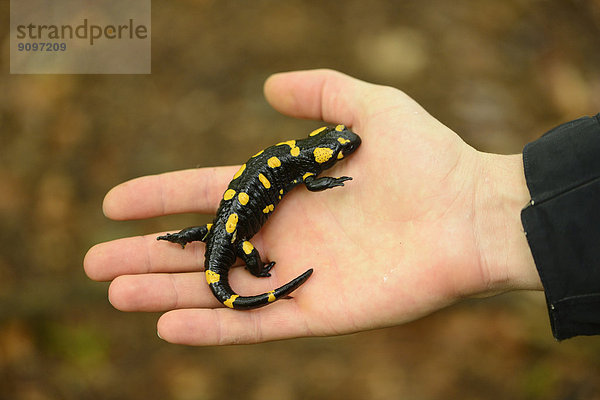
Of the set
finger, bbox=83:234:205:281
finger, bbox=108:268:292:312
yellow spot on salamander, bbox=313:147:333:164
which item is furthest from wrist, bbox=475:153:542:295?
finger, bbox=83:234:205:281

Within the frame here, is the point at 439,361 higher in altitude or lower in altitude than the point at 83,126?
lower

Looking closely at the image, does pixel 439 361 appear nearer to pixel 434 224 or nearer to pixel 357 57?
pixel 434 224

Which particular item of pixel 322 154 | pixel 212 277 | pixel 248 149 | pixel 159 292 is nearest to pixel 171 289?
pixel 159 292

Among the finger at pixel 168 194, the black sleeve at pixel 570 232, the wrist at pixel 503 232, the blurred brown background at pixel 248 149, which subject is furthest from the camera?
the blurred brown background at pixel 248 149

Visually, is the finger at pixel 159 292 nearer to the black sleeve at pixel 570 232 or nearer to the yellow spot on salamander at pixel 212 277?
the yellow spot on salamander at pixel 212 277

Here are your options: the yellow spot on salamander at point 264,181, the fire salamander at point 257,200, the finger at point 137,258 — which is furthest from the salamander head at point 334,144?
the finger at point 137,258

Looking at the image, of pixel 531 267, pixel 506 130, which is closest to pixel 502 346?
pixel 531 267

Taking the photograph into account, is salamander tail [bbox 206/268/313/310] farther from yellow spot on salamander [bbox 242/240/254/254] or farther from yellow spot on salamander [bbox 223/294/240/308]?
yellow spot on salamander [bbox 242/240/254/254]
